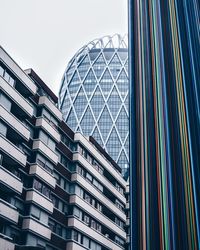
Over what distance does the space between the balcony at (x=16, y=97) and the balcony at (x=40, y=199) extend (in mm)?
7459

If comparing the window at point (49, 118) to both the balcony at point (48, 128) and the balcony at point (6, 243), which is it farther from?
the balcony at point (6, 243)


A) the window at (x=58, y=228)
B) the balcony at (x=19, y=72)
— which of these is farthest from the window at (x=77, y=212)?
the balcony at (x=19, y=72)

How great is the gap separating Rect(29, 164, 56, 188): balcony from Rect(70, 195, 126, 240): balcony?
4556 mm

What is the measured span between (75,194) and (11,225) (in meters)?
11.8

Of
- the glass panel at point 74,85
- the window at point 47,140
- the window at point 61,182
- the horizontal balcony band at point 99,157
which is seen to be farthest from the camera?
the glass panel at point 74,85

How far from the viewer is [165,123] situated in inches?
561

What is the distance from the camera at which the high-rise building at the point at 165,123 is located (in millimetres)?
12266

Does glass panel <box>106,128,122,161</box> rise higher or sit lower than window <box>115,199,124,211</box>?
higher

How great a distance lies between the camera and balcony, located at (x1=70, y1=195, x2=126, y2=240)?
44022 mm

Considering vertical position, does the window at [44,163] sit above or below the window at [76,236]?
above

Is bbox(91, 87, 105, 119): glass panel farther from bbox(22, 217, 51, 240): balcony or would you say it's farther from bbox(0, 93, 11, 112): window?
bbox(0, 93, 11, 112): window

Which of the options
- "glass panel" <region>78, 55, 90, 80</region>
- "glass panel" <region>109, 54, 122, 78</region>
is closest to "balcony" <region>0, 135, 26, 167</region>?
"glass panel" <region>78, 55, 90, 80</region>

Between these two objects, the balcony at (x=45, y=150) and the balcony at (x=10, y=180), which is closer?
the balcony at (x=10, y=180)

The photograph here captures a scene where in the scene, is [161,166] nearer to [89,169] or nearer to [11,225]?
[11,225]
